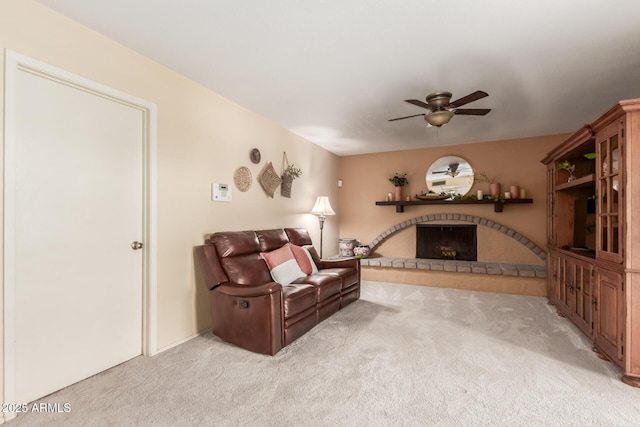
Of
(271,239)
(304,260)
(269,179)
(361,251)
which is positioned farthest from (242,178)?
(361,251)

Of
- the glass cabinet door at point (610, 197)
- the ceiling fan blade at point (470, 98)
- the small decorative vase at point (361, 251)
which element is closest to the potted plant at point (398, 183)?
the small decorative vase at point (361, 251)

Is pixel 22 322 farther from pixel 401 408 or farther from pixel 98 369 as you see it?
pixel 401 408

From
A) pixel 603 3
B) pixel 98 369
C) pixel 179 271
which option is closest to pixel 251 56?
pixel 179 271

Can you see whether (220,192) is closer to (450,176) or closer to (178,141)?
(178,141)

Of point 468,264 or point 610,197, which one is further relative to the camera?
point 468,264

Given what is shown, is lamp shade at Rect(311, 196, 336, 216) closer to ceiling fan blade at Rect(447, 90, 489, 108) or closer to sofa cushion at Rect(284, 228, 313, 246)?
sofa cushion at Rect(284, 228, 313, 246)

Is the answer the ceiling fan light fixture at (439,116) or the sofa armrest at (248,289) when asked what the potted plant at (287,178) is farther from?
the ceiling fan light fixture at (439,116)

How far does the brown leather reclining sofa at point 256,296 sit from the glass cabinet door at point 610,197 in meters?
2.39

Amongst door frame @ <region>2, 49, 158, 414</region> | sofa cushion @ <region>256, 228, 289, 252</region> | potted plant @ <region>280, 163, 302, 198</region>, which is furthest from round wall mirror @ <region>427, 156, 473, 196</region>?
door frame @ <region>2, 49, 158, 414</region>

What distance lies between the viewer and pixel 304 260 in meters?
3.74

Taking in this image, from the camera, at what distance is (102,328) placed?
92.5 inches

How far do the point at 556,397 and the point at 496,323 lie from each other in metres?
1.38

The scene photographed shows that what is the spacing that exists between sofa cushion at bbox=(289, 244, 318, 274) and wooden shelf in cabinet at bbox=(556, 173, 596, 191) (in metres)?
2.87

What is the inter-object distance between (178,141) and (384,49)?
1951 mm
